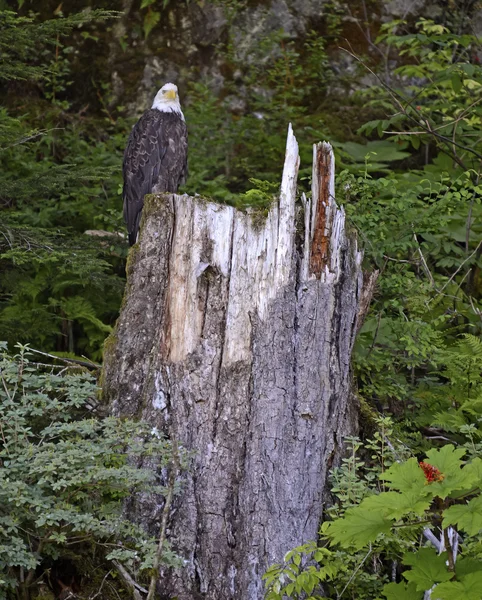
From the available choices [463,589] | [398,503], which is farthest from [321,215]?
[463,589]

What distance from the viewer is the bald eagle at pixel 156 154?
7156mm

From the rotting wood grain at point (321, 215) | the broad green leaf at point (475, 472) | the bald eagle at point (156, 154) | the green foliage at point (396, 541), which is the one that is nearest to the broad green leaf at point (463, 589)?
the green foliage at point (396, 541)

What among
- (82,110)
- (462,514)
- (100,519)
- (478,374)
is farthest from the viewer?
(82,110)

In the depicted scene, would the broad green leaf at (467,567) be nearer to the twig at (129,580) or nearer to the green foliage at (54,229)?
the twig at (129,580)

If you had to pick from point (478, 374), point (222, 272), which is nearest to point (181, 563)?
point (222, 272)

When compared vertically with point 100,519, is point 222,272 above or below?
above

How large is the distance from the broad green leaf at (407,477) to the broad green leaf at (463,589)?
38 cm

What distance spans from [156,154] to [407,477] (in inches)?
185

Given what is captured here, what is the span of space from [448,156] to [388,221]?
2.73 meters

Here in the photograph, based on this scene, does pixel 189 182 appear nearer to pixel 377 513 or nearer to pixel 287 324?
pixel 287 324

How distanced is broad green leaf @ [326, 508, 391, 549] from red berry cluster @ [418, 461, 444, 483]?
25cm

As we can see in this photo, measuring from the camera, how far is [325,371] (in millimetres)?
4484

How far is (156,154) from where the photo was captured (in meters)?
7.29

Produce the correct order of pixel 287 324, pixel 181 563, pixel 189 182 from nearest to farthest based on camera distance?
pixel 181 563, pixel 287 324, pixel 189 182
